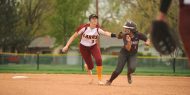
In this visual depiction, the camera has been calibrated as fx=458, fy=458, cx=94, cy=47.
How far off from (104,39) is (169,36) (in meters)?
58.6

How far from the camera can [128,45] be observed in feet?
39.8

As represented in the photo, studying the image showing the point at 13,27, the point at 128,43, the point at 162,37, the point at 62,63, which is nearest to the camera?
the point at 162,37

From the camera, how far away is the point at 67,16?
4406cm

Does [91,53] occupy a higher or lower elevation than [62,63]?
higher

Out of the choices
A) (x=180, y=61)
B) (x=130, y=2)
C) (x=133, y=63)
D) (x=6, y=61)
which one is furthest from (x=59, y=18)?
(x=133, y=63)

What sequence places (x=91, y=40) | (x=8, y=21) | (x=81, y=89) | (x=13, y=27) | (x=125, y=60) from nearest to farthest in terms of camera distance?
(x=81, y=89) → (x=125, y=60) → (x=91, y=40) → (x=8, y=21) → (x=13, y=27)

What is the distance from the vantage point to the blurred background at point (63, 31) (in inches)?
1200

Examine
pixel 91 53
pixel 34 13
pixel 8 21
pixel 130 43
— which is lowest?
pixel 91 53

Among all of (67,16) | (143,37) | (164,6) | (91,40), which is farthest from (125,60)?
(67,16)

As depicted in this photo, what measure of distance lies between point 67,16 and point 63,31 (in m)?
1.66

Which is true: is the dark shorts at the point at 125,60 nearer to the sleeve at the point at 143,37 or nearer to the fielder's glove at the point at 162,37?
the sleeve at the point at 143,37

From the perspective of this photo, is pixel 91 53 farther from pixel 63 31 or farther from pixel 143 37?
pixel 63 31

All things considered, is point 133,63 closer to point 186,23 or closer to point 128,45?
point 128,45

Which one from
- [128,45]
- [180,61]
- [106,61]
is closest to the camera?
[128,45]
